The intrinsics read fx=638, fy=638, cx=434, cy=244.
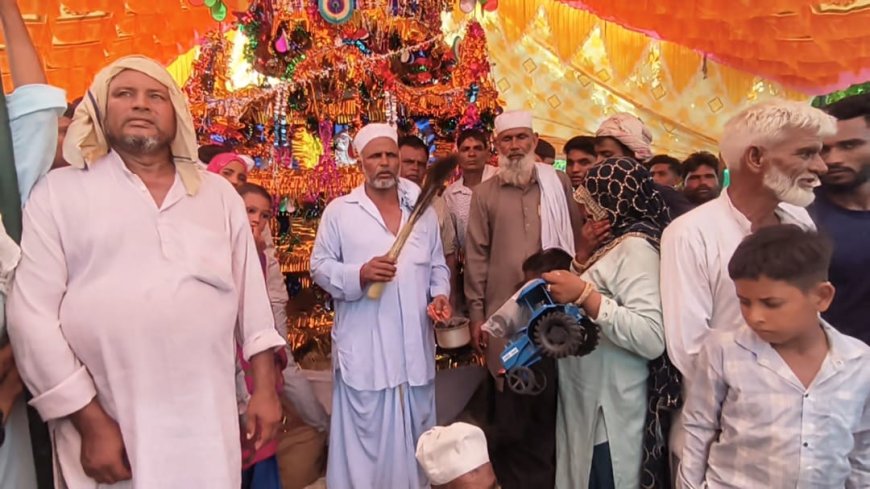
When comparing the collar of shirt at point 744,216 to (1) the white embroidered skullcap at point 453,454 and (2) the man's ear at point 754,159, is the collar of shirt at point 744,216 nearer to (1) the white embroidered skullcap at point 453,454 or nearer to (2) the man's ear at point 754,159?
(2) the man's ear at point 754,159

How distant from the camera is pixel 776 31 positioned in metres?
6.05

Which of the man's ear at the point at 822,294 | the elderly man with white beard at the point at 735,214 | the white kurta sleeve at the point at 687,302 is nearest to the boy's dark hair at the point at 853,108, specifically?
the elderly man with white beard at the point at 735,214

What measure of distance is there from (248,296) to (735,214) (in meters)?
1.45

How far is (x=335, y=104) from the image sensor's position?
4.83m

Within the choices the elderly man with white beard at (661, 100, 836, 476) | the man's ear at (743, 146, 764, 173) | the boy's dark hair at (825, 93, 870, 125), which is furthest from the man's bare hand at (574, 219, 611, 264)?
the boy's dark hair at (825, 93, 870, 125)

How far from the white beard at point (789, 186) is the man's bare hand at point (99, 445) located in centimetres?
189

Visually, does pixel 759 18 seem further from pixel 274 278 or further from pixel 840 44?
pixel 274 278

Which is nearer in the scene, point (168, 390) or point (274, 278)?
point (168, 390)

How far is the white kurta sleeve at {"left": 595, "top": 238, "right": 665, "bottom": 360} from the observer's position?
76.2 inches

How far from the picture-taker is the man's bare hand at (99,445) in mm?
1541

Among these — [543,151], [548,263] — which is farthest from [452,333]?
[543,151]

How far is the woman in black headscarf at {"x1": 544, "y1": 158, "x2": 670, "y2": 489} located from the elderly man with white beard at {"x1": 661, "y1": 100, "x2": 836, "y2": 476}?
0.28 ft

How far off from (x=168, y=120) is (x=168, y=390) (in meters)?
0.71

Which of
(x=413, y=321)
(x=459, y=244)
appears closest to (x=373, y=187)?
(x=413, y=321)
